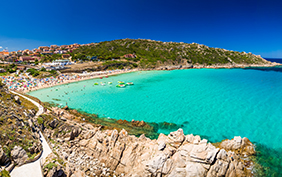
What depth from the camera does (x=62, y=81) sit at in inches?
2042

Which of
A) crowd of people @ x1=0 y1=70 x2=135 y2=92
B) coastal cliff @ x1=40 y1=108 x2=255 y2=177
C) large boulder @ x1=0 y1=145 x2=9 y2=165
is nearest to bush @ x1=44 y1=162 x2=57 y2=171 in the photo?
coastal cliff @ x1=40 y1=108 x2=255 y2=177

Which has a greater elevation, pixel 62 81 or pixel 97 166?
pixel 62 81

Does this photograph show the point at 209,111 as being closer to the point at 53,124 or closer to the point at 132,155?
the point at 132,155

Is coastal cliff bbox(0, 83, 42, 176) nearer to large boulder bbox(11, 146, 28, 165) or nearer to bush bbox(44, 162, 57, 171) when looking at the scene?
large boulder bbox(11, 146, 28, 165)

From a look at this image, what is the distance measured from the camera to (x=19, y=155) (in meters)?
10.5

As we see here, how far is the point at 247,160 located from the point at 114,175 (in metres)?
13.4

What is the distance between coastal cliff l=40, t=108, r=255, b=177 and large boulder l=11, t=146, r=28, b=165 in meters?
1.67

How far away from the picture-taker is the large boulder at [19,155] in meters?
10.2

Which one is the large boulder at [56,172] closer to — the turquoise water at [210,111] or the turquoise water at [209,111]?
the turquoise water at [209,111]

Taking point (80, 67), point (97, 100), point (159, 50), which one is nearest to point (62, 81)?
point (80, 67)

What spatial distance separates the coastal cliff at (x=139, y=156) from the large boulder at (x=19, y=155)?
1670 mm

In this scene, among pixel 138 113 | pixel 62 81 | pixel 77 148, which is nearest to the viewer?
pixel 77 148

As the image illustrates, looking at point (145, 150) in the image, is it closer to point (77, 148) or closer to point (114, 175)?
point (114, 175)

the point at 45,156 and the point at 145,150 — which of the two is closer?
the point at 45,156
